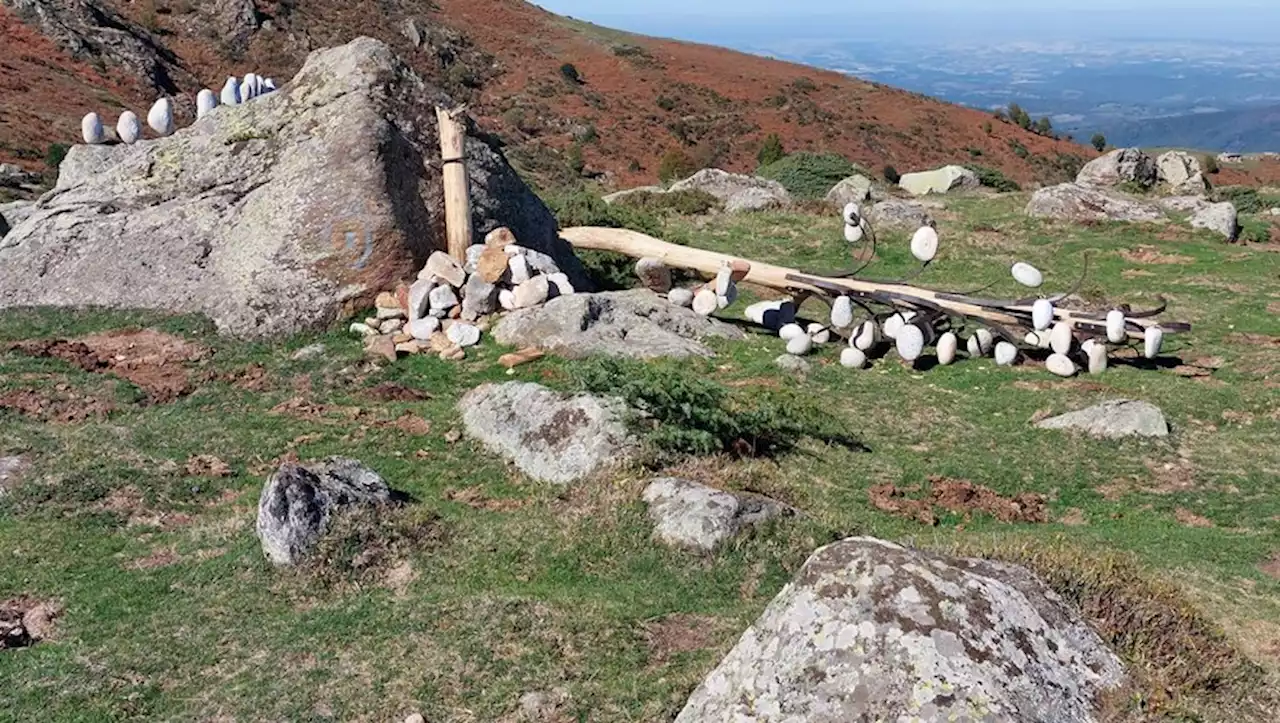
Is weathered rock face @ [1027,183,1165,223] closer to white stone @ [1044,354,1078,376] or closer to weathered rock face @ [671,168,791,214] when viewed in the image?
weathered rock face @ [671,168,791,214]

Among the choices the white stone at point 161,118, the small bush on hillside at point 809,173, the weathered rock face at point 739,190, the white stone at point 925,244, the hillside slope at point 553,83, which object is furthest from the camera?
the hillside slope at point 553,83

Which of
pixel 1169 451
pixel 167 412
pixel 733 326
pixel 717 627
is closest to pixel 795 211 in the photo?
pixel 733 326

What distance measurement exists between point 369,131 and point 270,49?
5253 centimetres

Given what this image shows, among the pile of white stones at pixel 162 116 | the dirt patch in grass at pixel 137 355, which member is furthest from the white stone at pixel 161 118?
the dirt patch in grass at pixel 137 355

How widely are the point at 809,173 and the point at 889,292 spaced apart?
21817mm

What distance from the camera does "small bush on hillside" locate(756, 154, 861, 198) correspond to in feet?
123

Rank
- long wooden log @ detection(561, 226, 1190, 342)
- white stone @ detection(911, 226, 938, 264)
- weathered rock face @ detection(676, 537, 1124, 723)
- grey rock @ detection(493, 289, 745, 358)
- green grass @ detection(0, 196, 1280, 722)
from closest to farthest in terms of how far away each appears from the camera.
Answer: weathered rock face @ detection(676, 537, 1124, 723) → green grass @ detection(0, 196, 1280, 722) → grey rock @ detection(493, 289, 745, 358) → long wooden log @ detection(561, 226, 1190, 342) → white stone @ detection(911, 226, 938, 264)

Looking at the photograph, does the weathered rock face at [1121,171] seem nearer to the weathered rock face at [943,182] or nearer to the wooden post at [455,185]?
the weathered rock face at [943,182]

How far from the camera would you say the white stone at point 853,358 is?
16.6m

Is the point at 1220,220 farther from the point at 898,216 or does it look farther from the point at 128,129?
the point at 128,129

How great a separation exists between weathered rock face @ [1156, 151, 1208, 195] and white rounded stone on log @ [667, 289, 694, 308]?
2582 cm

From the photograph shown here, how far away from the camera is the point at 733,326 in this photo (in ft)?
59.7

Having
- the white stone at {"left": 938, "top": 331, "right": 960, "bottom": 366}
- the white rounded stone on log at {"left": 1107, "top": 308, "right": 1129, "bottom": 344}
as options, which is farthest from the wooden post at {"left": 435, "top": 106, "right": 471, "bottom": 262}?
the white rounded stone on log at {"left": 1107, "top": 308, "right": 1129, "bottom": 344}

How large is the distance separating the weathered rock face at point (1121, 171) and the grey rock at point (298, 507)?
111ft
